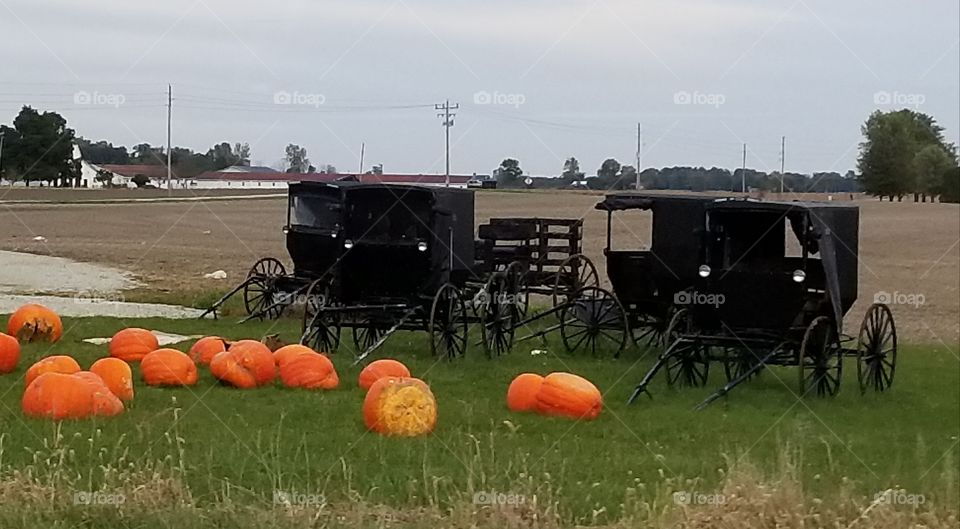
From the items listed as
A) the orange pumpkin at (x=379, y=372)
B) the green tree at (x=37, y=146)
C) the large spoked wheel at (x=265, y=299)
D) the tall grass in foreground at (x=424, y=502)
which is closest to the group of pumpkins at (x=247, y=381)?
the orange pumpkin at (x=379, y=372)

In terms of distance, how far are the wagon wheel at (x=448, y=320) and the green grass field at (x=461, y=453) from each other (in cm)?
105

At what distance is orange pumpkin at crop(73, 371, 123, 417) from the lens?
10508 millimetres

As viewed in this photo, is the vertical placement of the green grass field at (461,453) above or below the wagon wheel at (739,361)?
below

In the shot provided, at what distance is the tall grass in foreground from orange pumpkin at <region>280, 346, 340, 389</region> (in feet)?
14.4

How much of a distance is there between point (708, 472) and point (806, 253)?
5307 millimetres

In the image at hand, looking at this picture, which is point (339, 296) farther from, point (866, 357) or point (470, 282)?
point (866, 357)

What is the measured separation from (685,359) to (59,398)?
23.0 ft

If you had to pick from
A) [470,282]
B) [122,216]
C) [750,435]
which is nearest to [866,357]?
[750,435]

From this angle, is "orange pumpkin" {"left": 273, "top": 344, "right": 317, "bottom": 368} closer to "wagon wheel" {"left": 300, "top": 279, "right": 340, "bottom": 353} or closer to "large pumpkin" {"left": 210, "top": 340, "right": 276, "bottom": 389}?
"large pumpkin" {"left": 210, "top": 340, "right": 276, "bottom": 389}

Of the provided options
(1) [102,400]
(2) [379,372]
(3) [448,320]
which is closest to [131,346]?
(2) [379,372]

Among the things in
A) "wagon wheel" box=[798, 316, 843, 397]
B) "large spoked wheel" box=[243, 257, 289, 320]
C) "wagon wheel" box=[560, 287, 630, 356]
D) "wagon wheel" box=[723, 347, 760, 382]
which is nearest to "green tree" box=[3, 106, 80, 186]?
"large spoked wheel" box=[243, 257, 289, 320]

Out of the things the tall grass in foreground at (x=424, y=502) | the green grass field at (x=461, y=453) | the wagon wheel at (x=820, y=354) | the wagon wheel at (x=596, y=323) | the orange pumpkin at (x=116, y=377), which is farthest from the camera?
the wagon wheel at (x=596, y=323)

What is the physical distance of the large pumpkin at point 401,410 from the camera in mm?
10234

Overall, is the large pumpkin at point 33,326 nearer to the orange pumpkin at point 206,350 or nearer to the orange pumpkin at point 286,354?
the orange pumpkin at point 206,350
